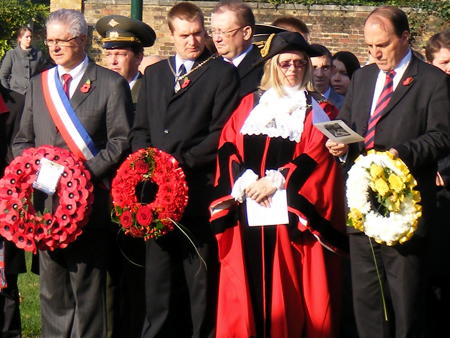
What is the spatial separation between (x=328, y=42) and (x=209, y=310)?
13.7 metres

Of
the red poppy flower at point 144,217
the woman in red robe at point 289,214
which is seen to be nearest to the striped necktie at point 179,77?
the woman in red robe at point 289,214

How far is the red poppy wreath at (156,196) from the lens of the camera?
22.7ft

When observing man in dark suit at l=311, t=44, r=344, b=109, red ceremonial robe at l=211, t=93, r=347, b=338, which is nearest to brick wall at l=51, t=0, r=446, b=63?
man in dark suit at l=311, t=44, r=344, b=109

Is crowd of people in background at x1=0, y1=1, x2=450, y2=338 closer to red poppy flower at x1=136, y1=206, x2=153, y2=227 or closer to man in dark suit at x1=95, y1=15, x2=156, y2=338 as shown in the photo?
man in dark suit at x1=95, y1=15, x2=156, y2=338

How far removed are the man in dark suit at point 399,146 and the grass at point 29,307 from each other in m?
3.14

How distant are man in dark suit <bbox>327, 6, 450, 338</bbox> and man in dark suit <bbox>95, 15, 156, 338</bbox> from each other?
6.16ft

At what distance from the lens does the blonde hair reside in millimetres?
7059

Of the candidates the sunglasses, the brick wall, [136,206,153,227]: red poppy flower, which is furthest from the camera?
the brick wall

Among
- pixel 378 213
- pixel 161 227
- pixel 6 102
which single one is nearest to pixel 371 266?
pixel 378 213

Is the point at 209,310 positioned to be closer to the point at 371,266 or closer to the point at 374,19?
the point at 371,266

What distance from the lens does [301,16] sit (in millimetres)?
20516

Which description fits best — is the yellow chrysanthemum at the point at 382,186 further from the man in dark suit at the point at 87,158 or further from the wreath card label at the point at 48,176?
the wreath card label at the point at 48,176

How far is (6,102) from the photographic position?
7766mm

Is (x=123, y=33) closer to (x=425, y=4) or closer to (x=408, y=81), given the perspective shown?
(x=408, y=81)
